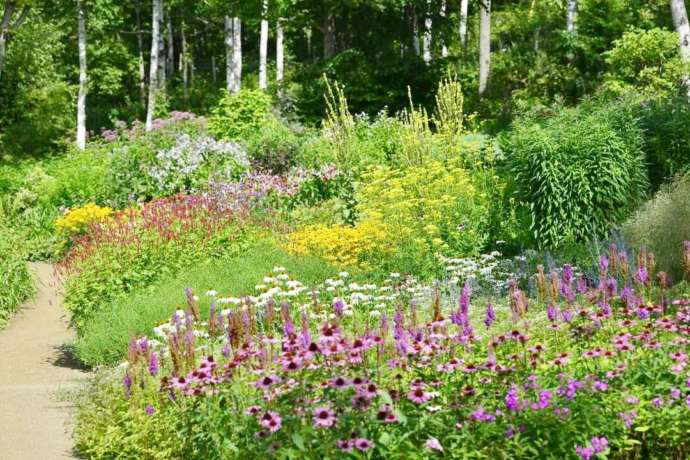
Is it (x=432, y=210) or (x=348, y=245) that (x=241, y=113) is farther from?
(x=348, y=245)

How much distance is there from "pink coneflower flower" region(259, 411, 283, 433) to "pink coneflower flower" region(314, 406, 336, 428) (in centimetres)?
16

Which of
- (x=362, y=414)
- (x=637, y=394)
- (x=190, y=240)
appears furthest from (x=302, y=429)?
(x=190, y=240)

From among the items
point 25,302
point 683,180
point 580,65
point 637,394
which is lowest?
point 25,302

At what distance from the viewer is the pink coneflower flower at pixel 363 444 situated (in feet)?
12.7

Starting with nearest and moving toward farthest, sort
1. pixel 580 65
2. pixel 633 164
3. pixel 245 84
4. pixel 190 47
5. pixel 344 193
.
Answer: pixel 633 164
pixel 344 193
pixel 580 65
pixel 245 84
pixel 190 47

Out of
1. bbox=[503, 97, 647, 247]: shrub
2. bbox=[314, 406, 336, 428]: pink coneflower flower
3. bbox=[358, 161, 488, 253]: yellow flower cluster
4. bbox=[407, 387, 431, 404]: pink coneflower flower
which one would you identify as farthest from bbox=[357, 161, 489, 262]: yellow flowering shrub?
bbox=[314, 406, 336, 428]: pink coneflower flower

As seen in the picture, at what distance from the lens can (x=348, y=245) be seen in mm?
9711

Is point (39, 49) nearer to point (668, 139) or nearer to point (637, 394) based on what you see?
point (668, 139)

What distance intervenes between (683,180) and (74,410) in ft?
20.4

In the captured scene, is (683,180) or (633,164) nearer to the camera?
(683,180)

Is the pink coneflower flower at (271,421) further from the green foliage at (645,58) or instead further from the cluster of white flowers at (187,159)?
the green foliage at (645,58)

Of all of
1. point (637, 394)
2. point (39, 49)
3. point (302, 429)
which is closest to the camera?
point (302, 429)

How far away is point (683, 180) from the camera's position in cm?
951

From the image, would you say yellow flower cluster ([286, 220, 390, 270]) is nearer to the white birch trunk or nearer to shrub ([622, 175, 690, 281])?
shrub ([622, 175, 690, 281])
